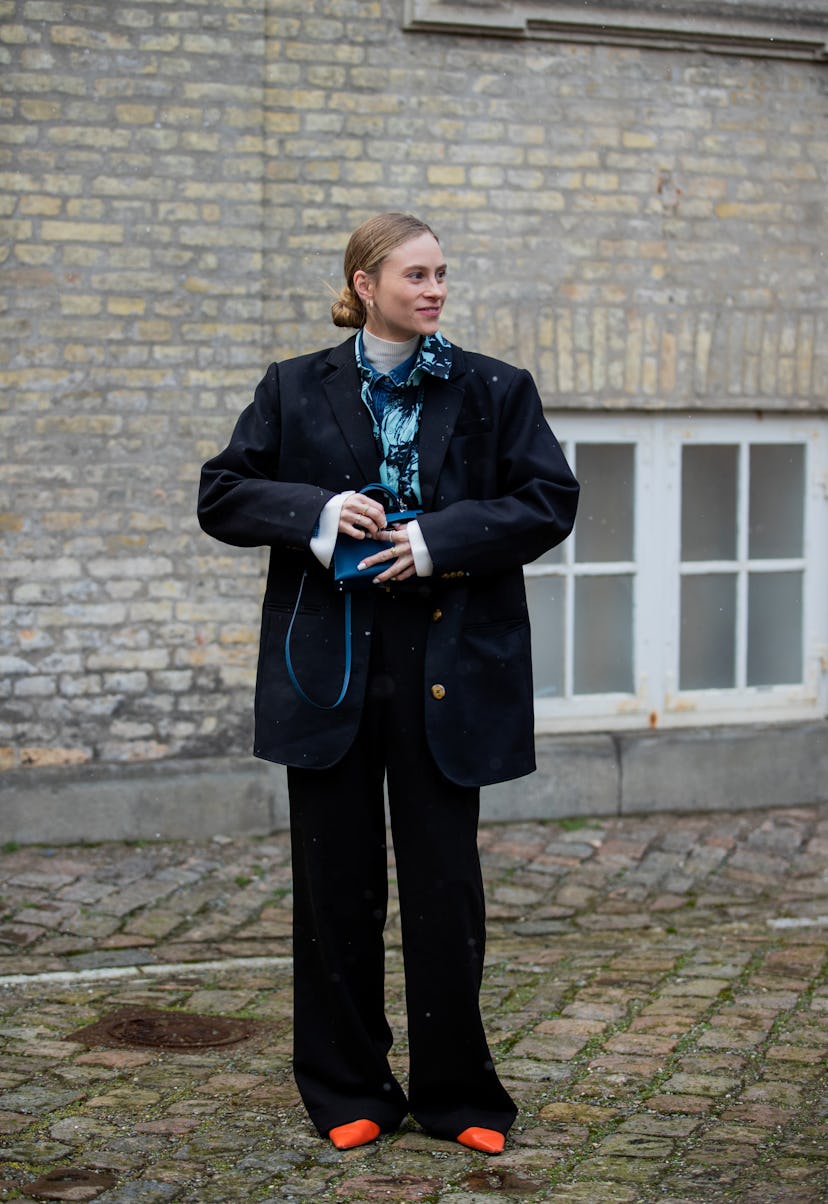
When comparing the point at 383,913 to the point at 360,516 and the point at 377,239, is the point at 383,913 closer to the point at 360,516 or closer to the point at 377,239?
the point at 360,516

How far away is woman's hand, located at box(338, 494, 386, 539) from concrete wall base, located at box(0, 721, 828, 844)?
3.60m

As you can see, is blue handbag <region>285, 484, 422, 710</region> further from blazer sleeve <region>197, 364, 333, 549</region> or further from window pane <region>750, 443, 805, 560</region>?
window pane <region>750, 443, 805, 560</region>

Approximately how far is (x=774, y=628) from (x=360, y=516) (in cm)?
476

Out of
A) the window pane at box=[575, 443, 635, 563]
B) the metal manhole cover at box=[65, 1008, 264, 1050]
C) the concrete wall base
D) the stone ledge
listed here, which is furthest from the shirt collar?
the window pane at box=[575, 443, 635, 563]

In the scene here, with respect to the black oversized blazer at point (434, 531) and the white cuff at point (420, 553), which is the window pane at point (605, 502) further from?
the white cuff at point (420, 553)

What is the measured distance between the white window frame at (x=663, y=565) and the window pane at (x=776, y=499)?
1.5 inches

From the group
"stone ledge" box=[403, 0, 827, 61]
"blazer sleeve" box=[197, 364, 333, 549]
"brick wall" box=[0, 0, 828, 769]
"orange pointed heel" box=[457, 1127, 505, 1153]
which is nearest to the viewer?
"blazer sleeve" box=[197, 364, 333, 549]

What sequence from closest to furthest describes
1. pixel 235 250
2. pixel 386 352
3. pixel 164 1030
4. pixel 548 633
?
pixel 386 352, pixel 164 1030, pixel 235 250, pixel 548 633

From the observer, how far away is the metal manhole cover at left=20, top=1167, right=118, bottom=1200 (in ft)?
10.8

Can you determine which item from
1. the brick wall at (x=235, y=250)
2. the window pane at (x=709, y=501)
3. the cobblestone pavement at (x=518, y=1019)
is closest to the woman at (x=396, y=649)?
the cobblestone pavement at (x=518, y=1019)

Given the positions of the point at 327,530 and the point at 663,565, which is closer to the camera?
the point at 327,530

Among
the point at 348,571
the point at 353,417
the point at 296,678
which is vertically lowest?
the point at 296,678

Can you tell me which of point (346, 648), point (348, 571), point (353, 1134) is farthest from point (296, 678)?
point (353, 1134)

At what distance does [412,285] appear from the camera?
343 cm
